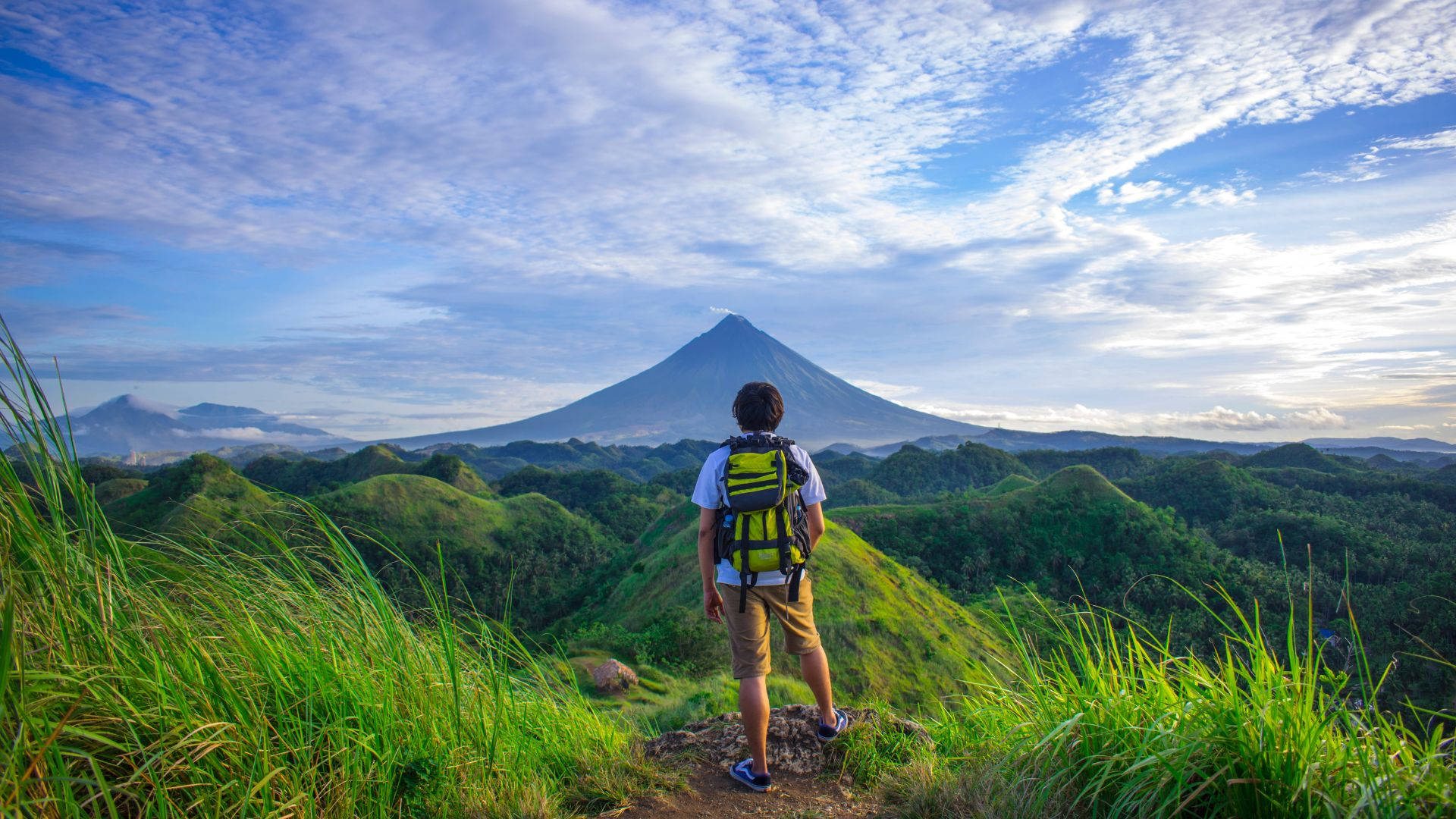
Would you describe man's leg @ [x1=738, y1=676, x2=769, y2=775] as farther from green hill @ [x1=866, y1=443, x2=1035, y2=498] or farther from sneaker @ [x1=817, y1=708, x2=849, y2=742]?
green hill @ [x1=866, y1=443, x2=1035, y2=498]

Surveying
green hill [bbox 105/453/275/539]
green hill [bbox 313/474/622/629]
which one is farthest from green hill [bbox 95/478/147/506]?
green hill [bbox 313/474/622/629]

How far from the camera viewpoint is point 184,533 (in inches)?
107

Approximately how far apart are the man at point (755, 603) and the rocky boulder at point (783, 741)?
0.18m

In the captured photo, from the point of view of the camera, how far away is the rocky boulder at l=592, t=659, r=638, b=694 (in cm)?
998

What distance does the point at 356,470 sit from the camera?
173 feet

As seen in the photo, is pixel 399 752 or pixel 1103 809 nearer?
pixel 1103 809

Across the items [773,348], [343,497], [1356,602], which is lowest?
[1356,602]

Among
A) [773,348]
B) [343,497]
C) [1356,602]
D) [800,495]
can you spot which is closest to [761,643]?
[800,495]

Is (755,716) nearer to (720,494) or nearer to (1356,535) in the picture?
(720,494)

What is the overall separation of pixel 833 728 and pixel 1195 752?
1647 mm

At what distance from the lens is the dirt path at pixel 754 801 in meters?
2.84

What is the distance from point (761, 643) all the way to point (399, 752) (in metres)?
1.45

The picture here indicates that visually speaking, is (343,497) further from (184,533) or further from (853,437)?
A: (853,437)

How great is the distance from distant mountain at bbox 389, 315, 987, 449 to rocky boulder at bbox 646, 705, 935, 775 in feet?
387
